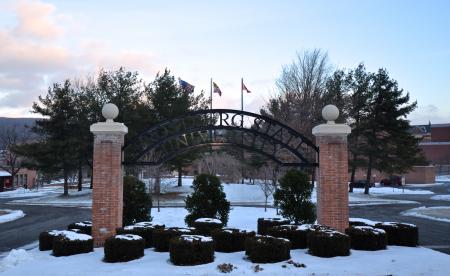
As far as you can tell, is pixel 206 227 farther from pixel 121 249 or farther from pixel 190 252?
pixel 121 249

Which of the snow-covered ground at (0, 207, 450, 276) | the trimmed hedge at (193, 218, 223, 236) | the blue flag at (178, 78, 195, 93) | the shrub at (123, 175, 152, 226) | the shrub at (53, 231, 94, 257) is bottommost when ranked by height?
the snow-covered ground at (0, 207, 450, 276)

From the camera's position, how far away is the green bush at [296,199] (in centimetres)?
1410

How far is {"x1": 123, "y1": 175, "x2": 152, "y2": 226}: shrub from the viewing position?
13.7 m

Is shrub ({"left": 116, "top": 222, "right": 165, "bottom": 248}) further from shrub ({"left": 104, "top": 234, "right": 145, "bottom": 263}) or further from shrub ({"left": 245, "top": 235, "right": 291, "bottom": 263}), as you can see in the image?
shrub ({"left": 245, "top": 235, "right": 291, "bottom": 263})

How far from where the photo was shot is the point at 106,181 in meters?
11.8

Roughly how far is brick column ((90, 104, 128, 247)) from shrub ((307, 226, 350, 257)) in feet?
18.7

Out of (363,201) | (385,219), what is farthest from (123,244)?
(363,201)

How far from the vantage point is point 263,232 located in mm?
13148

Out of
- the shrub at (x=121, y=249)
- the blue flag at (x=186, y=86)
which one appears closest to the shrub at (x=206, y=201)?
the shrub at (x=121, y=249)

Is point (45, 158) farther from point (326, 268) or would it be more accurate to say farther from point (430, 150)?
point (430, 150)

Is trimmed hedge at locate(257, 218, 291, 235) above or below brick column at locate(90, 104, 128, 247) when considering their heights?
below

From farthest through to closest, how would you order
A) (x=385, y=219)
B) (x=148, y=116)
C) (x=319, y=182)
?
(x=148, y=116), (x=385, y=219), (x=319, y=182)

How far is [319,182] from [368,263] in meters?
3.33

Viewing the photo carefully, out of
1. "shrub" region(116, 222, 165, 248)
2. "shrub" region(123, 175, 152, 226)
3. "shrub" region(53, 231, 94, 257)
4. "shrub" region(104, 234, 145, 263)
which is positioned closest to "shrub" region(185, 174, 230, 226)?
"shrub" region(123, 175, 152, 226)
